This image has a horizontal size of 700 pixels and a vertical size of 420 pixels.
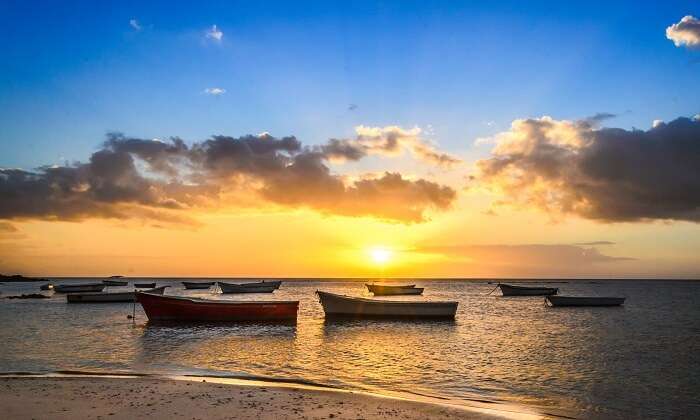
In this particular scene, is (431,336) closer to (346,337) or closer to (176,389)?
(346,337)

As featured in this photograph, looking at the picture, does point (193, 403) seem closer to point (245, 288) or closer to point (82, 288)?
point (82, 288)

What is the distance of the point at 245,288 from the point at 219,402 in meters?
99.0

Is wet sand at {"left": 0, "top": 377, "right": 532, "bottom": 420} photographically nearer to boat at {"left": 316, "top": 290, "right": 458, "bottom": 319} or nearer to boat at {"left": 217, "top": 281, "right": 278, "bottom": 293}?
boat at {"left": 316, "top": 290, "right": 458, "bottom": 319}

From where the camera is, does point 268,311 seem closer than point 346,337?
No

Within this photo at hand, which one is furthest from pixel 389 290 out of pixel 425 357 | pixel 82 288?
pixel 425 357

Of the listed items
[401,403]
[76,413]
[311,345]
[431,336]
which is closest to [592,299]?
[431,336]

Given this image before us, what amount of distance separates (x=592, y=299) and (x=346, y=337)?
5087 cm

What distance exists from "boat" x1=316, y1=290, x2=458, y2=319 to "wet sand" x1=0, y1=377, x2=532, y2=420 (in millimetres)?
29232

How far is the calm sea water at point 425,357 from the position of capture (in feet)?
55.6

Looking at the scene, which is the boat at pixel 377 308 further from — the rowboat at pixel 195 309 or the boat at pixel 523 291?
the boat at pixel 523 291

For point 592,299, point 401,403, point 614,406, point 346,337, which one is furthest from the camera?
point 592,299

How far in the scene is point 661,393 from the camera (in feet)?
57.0

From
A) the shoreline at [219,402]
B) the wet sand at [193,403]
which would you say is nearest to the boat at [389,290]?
the shoreline at [219,402]

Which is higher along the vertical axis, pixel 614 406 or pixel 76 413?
pixel 76 413
